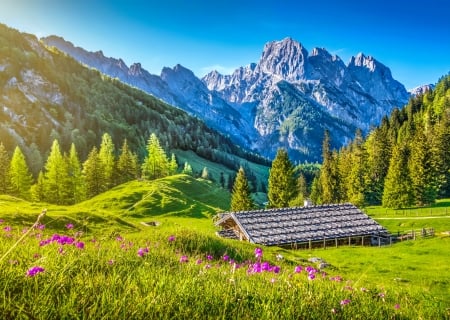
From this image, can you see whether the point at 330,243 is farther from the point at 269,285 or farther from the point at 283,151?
the point at 269,285

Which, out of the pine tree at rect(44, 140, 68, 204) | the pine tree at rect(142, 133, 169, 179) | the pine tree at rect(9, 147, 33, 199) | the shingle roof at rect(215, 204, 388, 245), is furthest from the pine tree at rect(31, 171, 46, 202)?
the shingle roof at rect(215, 204, 388, 245)

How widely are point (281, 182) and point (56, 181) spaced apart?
50.3 meters

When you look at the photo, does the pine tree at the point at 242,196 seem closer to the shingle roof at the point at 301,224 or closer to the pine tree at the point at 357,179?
the shingle roof at the point at 301,224

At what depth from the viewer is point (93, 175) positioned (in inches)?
3748

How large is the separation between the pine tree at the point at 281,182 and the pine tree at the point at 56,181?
1844 inches

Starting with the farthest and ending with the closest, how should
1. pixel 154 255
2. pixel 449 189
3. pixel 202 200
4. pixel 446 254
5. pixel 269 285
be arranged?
pixel 449 189, pixel 202 200, pixel 446 254, pixel 154 255, pixel 269 285

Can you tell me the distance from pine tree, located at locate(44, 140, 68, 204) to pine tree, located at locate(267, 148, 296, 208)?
46830mm

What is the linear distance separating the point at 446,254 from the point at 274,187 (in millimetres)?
44881

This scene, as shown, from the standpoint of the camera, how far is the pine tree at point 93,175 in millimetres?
93812

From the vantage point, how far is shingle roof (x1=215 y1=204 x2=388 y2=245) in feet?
184

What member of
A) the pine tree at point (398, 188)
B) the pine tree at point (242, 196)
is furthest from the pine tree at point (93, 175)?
the pine tree at point (398, 188)

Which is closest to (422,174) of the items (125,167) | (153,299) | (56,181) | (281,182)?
(281,182)

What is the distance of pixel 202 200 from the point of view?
340ft

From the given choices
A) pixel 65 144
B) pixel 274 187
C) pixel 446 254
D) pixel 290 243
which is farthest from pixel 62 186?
pixel 65 144
